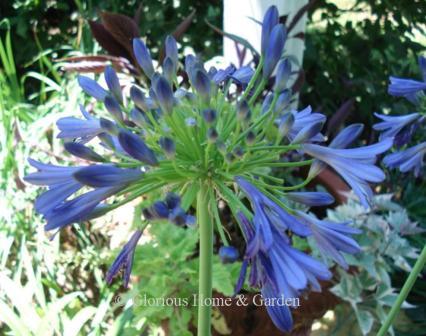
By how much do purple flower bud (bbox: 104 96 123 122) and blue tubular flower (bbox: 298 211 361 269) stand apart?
0.32 m

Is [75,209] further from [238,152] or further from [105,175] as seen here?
[238,152]

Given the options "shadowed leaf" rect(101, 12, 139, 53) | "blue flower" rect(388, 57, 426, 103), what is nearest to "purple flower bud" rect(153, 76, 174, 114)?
"blue flower" rect(388, 57, 426, 103)

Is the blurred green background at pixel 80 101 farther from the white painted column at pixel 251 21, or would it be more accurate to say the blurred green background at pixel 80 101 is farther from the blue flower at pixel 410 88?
the blue flower at pixel 410 88

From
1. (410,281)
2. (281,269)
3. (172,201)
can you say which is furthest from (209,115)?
(410,281)

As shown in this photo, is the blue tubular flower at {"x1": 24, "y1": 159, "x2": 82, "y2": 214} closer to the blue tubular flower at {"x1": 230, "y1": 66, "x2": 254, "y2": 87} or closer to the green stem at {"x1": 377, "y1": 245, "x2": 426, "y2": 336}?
the blue tubular flower at {"x1": 230, "y1": 66, "x2": 254, "y2": 87}

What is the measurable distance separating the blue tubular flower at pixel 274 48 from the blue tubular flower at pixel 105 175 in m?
0.28

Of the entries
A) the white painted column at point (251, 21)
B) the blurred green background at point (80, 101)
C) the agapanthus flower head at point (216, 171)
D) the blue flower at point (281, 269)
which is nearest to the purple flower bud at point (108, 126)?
the agapanthus flower head at point (216, 171)

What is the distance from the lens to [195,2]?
2994 mm

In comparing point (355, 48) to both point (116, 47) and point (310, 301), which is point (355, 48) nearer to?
point (116, 47)

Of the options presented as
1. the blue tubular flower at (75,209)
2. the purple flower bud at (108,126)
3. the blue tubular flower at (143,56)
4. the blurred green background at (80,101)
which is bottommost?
the blurred green background at (80,101)

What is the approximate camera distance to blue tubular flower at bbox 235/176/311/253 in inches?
27.6

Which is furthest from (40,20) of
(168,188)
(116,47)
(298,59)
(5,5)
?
(168,188)

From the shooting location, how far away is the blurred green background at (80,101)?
7.04 feet

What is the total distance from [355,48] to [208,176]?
7.83 ft
